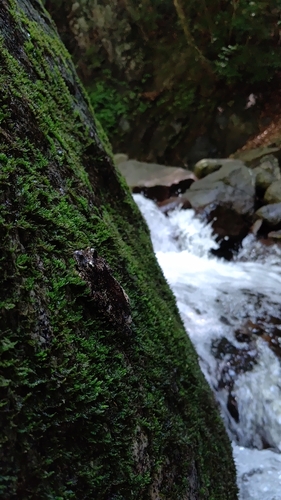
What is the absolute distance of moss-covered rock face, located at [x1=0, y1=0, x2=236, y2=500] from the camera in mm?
834

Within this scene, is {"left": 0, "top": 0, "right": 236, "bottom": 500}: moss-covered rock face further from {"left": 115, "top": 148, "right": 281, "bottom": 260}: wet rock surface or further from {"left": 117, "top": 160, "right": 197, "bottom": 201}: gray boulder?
{"left": 117, "top": 160, "right": 197, "bottom": 201}: gray boulder

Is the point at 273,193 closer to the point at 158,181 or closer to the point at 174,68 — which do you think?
the point at 158,181

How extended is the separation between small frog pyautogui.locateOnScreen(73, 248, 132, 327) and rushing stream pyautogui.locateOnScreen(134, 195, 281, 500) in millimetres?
1802

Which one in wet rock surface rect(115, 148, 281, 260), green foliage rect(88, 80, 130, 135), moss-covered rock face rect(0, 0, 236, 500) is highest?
green foliage rect(88, 80, 130, 135)

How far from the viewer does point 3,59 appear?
1.26 meters

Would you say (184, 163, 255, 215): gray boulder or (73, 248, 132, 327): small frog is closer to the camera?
(73, 248, 132, 327): small frog

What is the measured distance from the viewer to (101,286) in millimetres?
1168

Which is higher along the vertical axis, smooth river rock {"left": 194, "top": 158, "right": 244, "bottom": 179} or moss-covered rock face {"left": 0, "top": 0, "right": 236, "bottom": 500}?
smooth river rock {"left": 194, "top": 158, "right": 244, "bottom": 179}

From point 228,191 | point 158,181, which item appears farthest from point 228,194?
point 158,181

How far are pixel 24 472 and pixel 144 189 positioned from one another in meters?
7.54

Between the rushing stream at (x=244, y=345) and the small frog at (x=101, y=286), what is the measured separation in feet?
5.91

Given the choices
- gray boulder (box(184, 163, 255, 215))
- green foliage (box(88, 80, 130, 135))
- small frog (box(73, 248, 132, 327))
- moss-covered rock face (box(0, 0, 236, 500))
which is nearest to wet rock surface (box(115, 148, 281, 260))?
gray boulder (box(184, 163, 255, 215))

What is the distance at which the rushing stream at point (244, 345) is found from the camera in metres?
2.65

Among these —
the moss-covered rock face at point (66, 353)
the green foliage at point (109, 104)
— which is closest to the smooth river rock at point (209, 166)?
the green foliage at point (109, 104)
